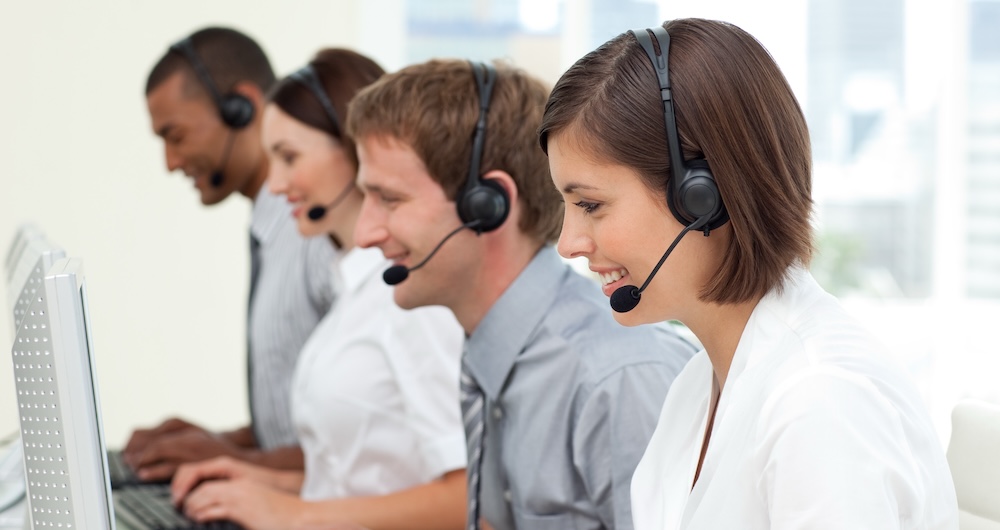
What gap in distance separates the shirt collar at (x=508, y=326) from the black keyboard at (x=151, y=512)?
453mm

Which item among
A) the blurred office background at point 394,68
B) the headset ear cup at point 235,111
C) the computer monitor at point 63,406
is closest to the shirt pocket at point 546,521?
the computer monitor at point 63,406

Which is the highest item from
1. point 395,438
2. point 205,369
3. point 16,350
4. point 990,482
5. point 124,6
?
point 124,6

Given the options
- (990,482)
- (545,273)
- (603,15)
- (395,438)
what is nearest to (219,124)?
(395,438)

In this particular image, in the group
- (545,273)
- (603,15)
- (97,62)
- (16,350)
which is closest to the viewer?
(16,350)

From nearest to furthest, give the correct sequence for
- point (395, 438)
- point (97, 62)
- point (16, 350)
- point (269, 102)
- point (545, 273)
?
point (16, 350)
point (545, 273)
point (395, 438)
point (269, 102)
point (97, 62)

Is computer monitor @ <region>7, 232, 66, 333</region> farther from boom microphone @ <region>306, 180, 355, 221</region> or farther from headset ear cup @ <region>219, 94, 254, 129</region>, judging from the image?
headset ear cup @ <region>219, 94, 254, 129</region>

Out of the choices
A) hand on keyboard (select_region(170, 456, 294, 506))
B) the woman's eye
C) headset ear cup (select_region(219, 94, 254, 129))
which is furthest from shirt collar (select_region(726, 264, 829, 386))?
headset ear cup (select_region(219, 94, 254, 129))

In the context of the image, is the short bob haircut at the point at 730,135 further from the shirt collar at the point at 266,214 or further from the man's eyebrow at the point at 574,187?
the shirt collar at the point at 266,214

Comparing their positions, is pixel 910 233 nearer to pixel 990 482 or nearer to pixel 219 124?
pixel 219 124

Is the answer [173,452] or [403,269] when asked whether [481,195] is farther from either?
[173,452]

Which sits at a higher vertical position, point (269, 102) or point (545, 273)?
point (269, 102)

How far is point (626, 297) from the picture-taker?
2.95ft

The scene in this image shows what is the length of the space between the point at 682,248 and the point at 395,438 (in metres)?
0.81

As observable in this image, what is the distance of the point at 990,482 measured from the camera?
0.89 metres
